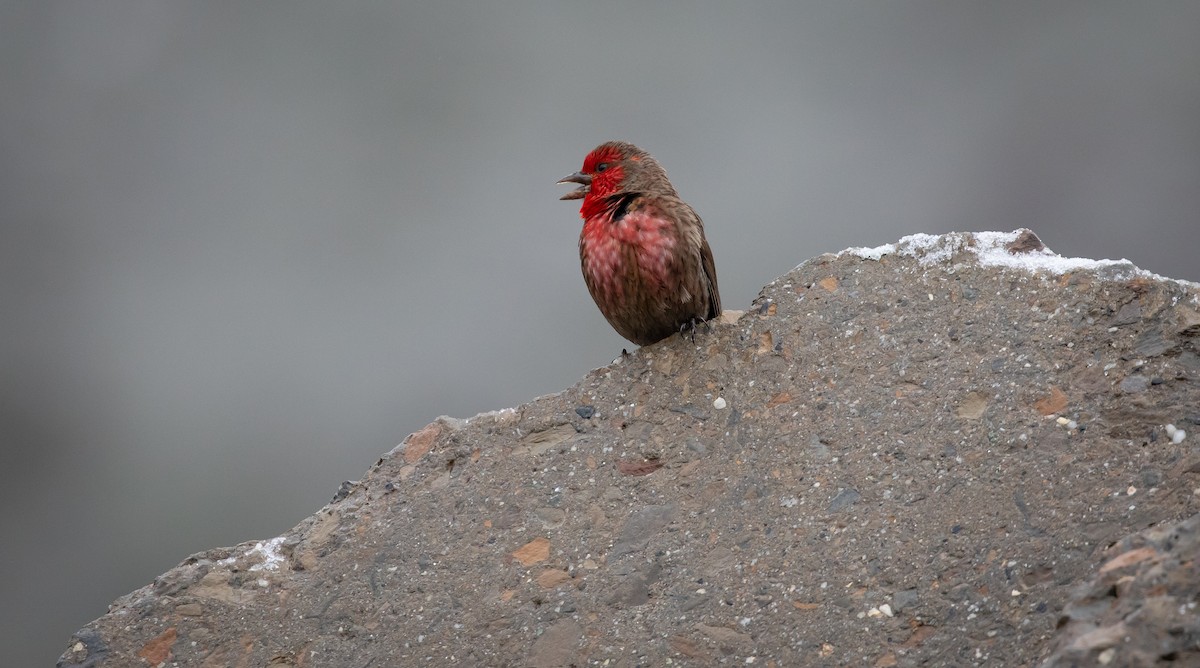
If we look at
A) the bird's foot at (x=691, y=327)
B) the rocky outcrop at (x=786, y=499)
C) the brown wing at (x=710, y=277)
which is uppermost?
the brown wing at (x=710, y=277)

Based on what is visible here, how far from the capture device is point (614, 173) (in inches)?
185

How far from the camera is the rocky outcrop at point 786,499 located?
3.12m

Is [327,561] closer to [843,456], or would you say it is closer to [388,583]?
[388,583]

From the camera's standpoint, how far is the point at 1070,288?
3.57 meters

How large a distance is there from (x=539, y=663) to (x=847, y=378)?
1269mm

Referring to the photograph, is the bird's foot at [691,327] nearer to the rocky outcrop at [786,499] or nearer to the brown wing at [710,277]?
the rocky outcrop at [786,499]

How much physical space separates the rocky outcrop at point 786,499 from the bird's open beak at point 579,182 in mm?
919

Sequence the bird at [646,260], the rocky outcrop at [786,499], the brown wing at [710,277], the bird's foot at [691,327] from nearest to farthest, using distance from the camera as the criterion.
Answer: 1. the rocky outcrop at [786,499]
2. the bird's foot at [691,327]
3. the bird at [646,260]
4. the brown wing at [710,277]

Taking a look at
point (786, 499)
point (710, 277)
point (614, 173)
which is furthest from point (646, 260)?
point (786, 499)

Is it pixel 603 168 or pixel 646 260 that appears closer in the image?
pixel 646 260

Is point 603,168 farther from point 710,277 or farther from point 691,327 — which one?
point 691,327

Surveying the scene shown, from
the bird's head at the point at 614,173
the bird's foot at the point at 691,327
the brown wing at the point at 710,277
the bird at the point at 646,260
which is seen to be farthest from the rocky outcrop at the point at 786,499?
the bird's head at the point at 614,173

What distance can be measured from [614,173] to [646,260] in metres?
0.53

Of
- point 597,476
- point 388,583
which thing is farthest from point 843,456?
point 388,583
